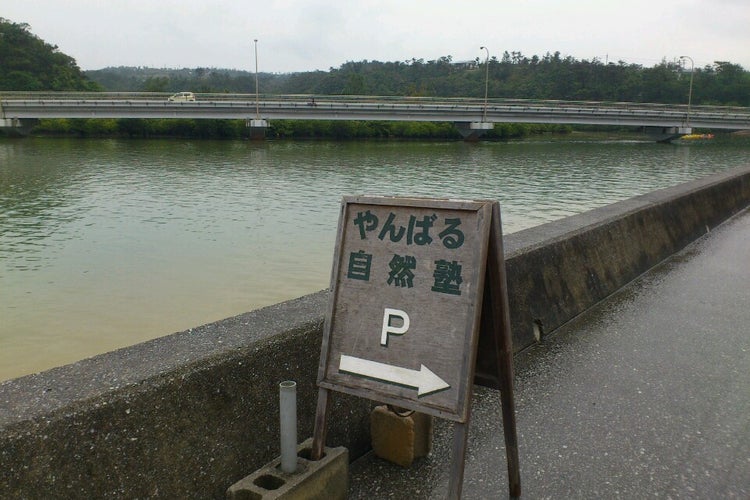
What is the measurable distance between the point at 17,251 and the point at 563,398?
1207 cm

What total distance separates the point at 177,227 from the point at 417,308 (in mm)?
13747

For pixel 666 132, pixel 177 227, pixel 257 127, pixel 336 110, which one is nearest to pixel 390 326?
pixel 177 227

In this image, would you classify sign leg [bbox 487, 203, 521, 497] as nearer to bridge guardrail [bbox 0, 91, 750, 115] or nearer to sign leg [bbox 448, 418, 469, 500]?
sign leg [bbox 448, 418, 469, 500]

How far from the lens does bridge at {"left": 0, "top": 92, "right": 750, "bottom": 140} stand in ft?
174

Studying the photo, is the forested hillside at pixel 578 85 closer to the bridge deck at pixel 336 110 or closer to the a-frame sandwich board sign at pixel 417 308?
the bridge deck at pixel 336 110

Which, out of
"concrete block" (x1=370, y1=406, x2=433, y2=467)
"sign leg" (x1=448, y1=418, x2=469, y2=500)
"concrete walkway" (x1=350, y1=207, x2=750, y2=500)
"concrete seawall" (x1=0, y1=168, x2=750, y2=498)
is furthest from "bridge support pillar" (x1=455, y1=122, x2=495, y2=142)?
"sign leg" (x1=448, y1=418, x2=469, y2=500)

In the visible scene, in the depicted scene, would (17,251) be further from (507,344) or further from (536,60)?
(536,60)

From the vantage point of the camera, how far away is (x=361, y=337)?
2586 mm

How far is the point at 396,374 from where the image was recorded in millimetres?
2482

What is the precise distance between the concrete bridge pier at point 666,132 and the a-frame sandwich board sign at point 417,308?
7573 cm

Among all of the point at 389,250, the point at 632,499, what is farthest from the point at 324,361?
the point at 632,499

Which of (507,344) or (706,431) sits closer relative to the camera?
(507,344)

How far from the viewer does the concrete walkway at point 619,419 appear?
290 cm

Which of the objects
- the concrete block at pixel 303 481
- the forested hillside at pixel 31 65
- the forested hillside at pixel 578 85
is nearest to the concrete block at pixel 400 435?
the concrete block at pixel 303 481
